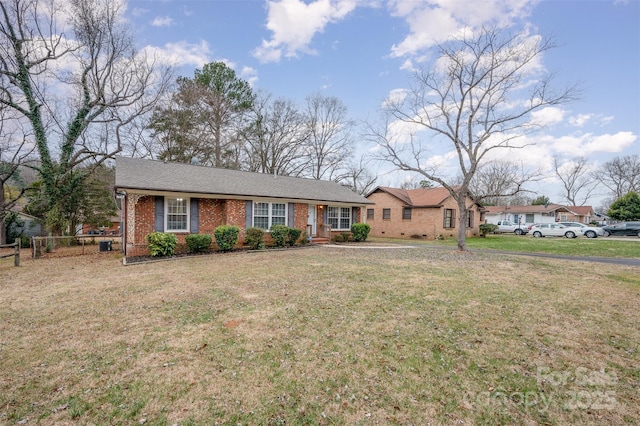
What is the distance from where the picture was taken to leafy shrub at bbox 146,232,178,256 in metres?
11.4

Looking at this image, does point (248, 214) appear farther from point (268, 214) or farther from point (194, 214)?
point (194, 214)

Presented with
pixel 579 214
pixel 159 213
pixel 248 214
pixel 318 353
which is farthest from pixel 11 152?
pixel 579 214

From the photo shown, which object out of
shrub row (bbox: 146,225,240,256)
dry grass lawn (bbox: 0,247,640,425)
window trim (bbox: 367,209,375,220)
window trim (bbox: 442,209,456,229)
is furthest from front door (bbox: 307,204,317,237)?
window trim (bbox: 442,209,456,229)

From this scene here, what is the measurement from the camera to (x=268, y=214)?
621 inches

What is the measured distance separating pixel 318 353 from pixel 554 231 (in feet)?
103

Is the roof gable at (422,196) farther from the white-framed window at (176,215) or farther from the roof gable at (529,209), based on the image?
the roof gable at (529,209)

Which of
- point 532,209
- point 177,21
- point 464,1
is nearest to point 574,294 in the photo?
point 464,1

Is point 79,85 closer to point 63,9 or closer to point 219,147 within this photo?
point 63,9

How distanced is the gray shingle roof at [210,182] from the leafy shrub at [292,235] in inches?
70.4

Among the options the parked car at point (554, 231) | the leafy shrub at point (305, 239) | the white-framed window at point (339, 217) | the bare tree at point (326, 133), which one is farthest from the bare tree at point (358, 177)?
the parked car at point (554, 231)

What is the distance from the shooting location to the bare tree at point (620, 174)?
46.6m

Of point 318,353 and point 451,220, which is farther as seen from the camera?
point 451,220

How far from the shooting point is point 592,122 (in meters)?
16.0

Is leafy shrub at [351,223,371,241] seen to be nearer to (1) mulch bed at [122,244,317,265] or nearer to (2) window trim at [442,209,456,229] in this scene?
(1) mulch bed at [122,244,317,265]
